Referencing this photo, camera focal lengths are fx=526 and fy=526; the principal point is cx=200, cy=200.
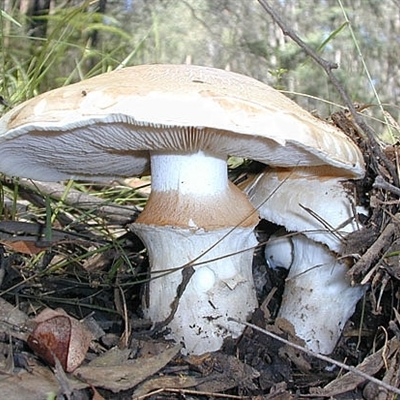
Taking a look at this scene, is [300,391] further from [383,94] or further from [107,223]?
[383,94]

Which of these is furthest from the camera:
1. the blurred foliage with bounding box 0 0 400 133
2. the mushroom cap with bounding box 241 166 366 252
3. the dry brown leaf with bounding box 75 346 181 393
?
the blurred foliage with bounding box 0 0 400 133

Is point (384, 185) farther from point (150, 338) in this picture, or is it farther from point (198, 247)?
point (150, 338)

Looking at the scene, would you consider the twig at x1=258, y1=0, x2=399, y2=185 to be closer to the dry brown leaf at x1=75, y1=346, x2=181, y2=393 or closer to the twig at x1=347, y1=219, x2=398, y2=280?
the twig at x1=347, y1=219, x2=398, y2=280

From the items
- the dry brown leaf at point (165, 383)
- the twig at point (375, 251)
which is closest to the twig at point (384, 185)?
the twig at point (375, 251)

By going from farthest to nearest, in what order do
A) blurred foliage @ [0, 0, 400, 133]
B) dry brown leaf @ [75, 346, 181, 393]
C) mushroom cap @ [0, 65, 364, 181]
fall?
blurred foliage @ [0, 0, 400, 133] < dry brown leaf @ [75, 346, 181, 393] < mushroom cap @ [0, 65, 364, 181]

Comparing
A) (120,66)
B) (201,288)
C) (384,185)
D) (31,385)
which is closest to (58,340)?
(31,385)

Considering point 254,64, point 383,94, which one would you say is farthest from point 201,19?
point 383,94

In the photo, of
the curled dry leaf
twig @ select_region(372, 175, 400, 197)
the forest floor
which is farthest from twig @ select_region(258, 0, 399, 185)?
the curled dry leaf
